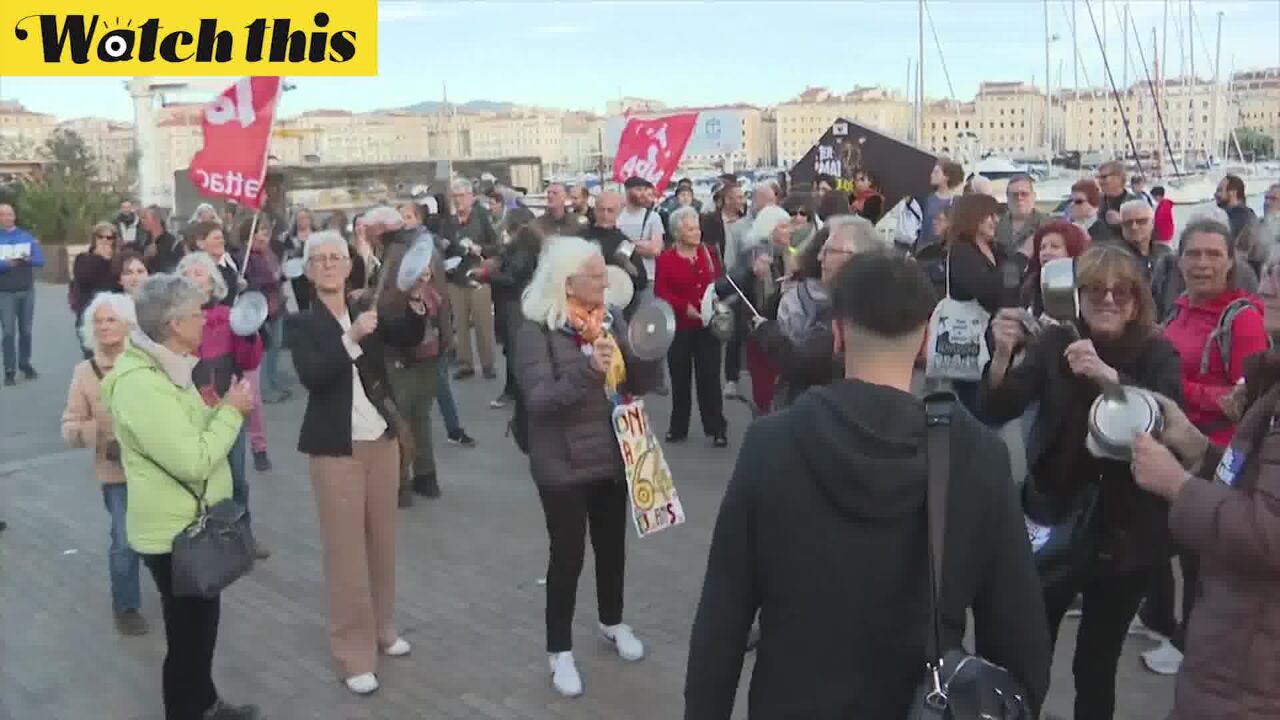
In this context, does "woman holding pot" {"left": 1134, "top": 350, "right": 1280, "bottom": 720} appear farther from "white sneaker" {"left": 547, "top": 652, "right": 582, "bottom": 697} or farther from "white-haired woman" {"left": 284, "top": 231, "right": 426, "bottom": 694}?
"white-haired woman" {"left": 284, "top": 231, "right": 426, "bottom": 694}

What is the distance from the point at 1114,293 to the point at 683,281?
5.38 metres

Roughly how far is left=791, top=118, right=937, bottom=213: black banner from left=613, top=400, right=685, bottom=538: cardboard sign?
20.6 ft

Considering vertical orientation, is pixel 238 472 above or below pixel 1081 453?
below

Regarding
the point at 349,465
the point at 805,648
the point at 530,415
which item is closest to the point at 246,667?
the point at 349,465

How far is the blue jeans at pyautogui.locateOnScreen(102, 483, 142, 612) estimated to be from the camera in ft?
19.1

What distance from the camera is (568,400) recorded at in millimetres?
4641

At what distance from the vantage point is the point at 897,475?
2199mm

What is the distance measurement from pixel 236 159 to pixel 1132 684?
24.6 feet

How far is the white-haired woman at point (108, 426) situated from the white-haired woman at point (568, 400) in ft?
7.14

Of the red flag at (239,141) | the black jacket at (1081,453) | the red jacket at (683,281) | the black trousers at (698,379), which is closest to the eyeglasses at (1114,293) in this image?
the black jacket at (1081,453)

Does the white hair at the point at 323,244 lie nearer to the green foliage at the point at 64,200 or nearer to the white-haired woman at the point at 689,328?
the white-haired woman at the point at 689,328

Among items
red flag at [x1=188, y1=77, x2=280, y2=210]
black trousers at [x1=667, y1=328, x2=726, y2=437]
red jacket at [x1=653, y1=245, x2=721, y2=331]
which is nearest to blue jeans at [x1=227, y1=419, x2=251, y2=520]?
red flag at [x1=188, y1=77, x2=280, y2=210]

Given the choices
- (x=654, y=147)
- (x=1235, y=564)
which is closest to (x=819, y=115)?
(x=654, y=147)

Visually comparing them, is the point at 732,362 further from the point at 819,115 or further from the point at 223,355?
the point at 819,115
